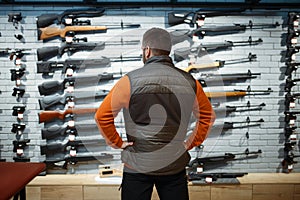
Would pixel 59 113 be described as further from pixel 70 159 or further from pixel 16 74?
pixel 16 74

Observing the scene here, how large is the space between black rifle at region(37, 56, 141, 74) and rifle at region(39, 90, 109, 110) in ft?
0.94

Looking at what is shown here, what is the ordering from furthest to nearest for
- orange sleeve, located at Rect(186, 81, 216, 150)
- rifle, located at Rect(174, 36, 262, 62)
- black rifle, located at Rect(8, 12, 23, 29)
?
rifle, located at Rect(174, 36, 262, 62) < black rifle, located at Rect(8, 12, 23, 29) < orange sleeve, located at Rect(186, 81, 216, 150)

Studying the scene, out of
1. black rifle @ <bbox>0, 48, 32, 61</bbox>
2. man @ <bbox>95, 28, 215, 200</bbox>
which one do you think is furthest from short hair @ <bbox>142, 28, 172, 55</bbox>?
black rifle @ <bbox>0, 48, 32, 61</bbox>

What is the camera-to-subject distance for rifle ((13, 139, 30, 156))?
401cm

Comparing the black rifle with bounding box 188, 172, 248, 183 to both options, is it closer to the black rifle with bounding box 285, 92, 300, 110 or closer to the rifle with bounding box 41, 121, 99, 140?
the black rifle with bounding box 285, 92, 300, 110

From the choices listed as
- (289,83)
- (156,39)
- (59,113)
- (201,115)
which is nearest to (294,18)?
(289,83)

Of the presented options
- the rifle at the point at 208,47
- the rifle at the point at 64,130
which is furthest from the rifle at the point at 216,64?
the rifle at the point at 64,130

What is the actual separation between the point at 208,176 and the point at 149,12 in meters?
1.99

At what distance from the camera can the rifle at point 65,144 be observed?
157 inches

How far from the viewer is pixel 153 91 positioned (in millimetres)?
2145

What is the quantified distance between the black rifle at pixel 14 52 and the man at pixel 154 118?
7.05 feet

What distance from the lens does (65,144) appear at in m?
4.02

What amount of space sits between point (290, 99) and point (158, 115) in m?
2.48

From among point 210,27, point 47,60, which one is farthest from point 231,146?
point 47,60
